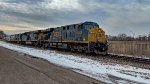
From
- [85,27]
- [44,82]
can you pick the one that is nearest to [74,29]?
[85,27]

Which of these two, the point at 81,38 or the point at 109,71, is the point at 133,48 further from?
the point at 109,71

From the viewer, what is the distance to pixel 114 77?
14.8 m

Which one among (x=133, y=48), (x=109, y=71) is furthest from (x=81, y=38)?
(x=109, y=71)

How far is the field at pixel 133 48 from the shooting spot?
38.4 meters

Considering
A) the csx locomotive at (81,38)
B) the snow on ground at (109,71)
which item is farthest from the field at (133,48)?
the snow on ground at (109,71)

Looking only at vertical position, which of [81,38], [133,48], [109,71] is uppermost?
[81,38]

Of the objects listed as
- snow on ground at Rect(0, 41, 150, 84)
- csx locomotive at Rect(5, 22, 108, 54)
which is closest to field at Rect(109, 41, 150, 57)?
csx locomotive at Rect(5, 22, 108, 54)

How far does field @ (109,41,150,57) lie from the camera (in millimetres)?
38375

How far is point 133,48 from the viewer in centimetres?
4116

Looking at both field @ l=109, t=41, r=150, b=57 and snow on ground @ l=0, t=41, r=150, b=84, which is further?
field @ l=109, t=41, r=150, b=57

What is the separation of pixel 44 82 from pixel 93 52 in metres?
20.4

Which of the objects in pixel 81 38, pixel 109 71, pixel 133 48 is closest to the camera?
pixel 109 71

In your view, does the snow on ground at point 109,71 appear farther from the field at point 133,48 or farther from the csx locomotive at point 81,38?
the field at point 133,48

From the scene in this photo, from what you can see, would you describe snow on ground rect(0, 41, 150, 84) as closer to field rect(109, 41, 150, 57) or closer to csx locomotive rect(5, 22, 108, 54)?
csx locomotive rect(5, 22, 108, 54)
